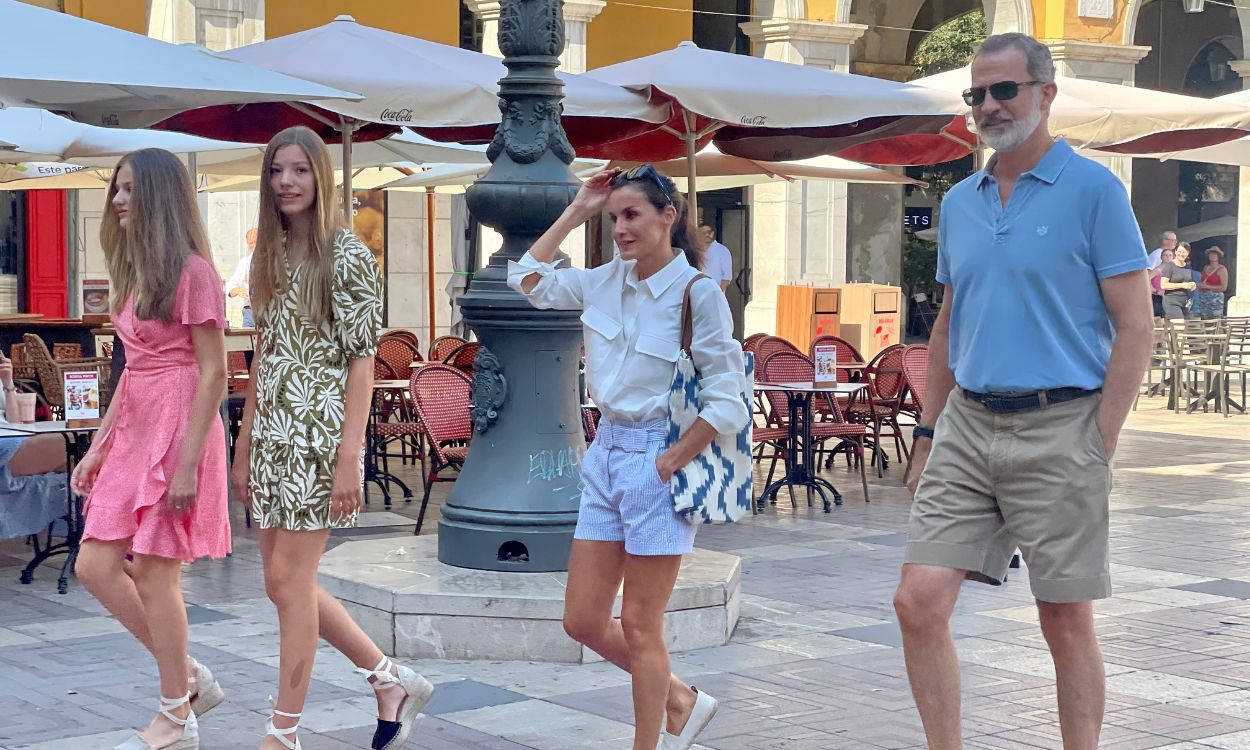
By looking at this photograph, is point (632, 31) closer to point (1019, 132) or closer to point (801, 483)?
point (801, 483)

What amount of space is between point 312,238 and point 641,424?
40.7 inches

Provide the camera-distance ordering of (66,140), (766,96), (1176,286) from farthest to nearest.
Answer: (1176,286), (66,140), (766,96)

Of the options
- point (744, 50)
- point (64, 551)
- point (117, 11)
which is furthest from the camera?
point (744, 50)

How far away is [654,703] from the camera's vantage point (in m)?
4.56

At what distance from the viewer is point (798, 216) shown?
2109cm

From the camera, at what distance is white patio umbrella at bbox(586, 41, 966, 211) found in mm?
10469

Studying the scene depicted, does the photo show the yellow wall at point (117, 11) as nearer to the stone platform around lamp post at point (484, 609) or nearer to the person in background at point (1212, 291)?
the stone platform around lamp post at point (484, 609)

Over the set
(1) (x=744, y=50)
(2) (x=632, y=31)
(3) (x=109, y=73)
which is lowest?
(3) (x=109, y=73)

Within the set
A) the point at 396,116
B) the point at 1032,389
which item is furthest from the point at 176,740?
the point at 396,116

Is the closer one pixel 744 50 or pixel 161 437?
pixel 161 437

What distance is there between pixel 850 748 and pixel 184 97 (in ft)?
13.8

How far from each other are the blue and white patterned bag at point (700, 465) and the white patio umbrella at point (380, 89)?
404 centimetres

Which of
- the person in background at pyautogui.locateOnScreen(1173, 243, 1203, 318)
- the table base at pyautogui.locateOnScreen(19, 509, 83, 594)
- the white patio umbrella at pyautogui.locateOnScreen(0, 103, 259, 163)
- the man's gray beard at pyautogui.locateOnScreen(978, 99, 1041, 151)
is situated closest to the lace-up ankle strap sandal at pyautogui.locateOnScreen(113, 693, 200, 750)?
the man's gray beard at pyautogui.locateOnScreen(978, 99, 1041, 151)

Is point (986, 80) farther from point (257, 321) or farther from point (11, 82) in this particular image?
point (11, 82)
